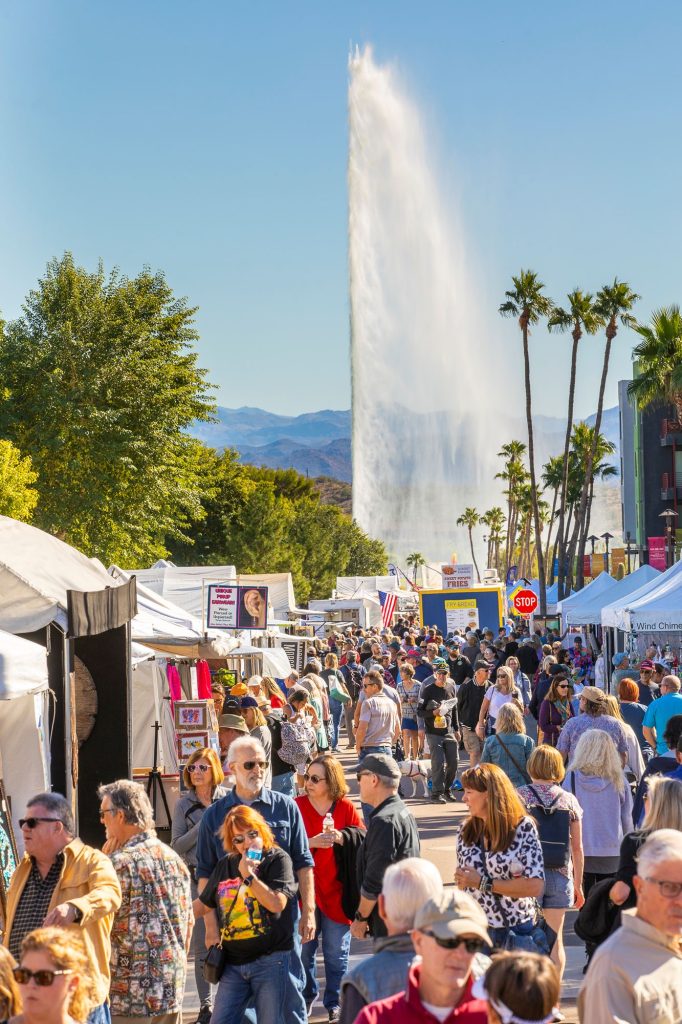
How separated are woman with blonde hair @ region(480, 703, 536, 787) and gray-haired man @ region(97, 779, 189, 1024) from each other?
4.85 m

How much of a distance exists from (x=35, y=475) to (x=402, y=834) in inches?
879

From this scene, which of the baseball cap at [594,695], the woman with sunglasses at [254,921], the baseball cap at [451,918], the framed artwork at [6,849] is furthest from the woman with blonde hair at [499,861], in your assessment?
the baseball cap at [594,695]

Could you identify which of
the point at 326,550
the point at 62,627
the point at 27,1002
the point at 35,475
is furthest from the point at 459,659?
the point at 326,550

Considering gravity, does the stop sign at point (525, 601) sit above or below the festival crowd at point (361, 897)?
above

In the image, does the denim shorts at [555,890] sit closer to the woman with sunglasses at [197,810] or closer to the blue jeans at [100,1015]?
the woman with sunglasses at [197,810]

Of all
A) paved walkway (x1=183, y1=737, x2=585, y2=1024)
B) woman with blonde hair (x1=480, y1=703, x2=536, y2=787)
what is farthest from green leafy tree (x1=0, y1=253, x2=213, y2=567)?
woman with blonde hair (x1=480, y1=703, x2=536, y2=787)

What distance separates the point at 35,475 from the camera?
2833cm

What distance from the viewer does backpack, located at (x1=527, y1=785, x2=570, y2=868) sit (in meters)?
7.88

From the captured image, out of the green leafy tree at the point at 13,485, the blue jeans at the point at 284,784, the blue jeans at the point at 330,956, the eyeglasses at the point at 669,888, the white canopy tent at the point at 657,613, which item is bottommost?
the blue jeans at the point at 330,956

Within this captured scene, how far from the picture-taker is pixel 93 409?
32531 millimetres

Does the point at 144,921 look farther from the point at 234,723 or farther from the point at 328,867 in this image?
the point at 234,723

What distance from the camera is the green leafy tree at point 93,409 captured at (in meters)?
32.8

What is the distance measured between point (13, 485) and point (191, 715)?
44.0 feet

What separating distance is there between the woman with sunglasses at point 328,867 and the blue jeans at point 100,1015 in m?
2.55
